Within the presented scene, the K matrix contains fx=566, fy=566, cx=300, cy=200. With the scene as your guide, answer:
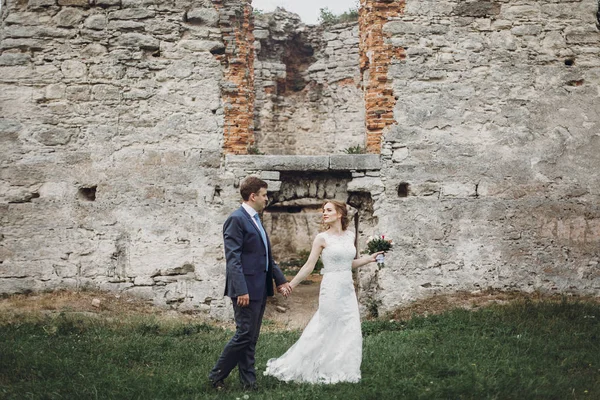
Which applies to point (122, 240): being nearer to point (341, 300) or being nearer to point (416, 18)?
point (341, 300)

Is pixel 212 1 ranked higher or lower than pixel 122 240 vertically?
higher

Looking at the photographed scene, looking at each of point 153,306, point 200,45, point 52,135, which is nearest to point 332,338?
point 153,306

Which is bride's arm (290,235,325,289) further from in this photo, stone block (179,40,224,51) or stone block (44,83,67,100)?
stone block (44,83,67,100)

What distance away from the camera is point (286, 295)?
496 cm

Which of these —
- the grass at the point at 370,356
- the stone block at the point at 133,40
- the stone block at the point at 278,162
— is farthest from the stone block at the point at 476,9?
the stone block at the point at 133,40

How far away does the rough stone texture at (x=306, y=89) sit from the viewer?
14367mm

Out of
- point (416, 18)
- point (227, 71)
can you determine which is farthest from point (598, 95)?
point (227, 71)

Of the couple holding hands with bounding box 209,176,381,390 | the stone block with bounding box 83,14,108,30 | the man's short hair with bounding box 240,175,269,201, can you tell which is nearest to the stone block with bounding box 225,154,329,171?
the stone block with bounding box 83,14,108,30

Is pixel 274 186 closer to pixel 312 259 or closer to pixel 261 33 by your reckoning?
pixel 312 259

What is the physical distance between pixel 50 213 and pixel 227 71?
331 cm

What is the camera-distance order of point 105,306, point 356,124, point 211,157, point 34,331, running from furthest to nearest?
1. point 356,124
2. point 211,157
3. point 105,306
4. point 34,331

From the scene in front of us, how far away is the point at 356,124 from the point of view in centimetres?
1450

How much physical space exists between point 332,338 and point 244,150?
413cm

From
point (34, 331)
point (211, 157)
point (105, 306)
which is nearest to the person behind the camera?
point (34, 331)
